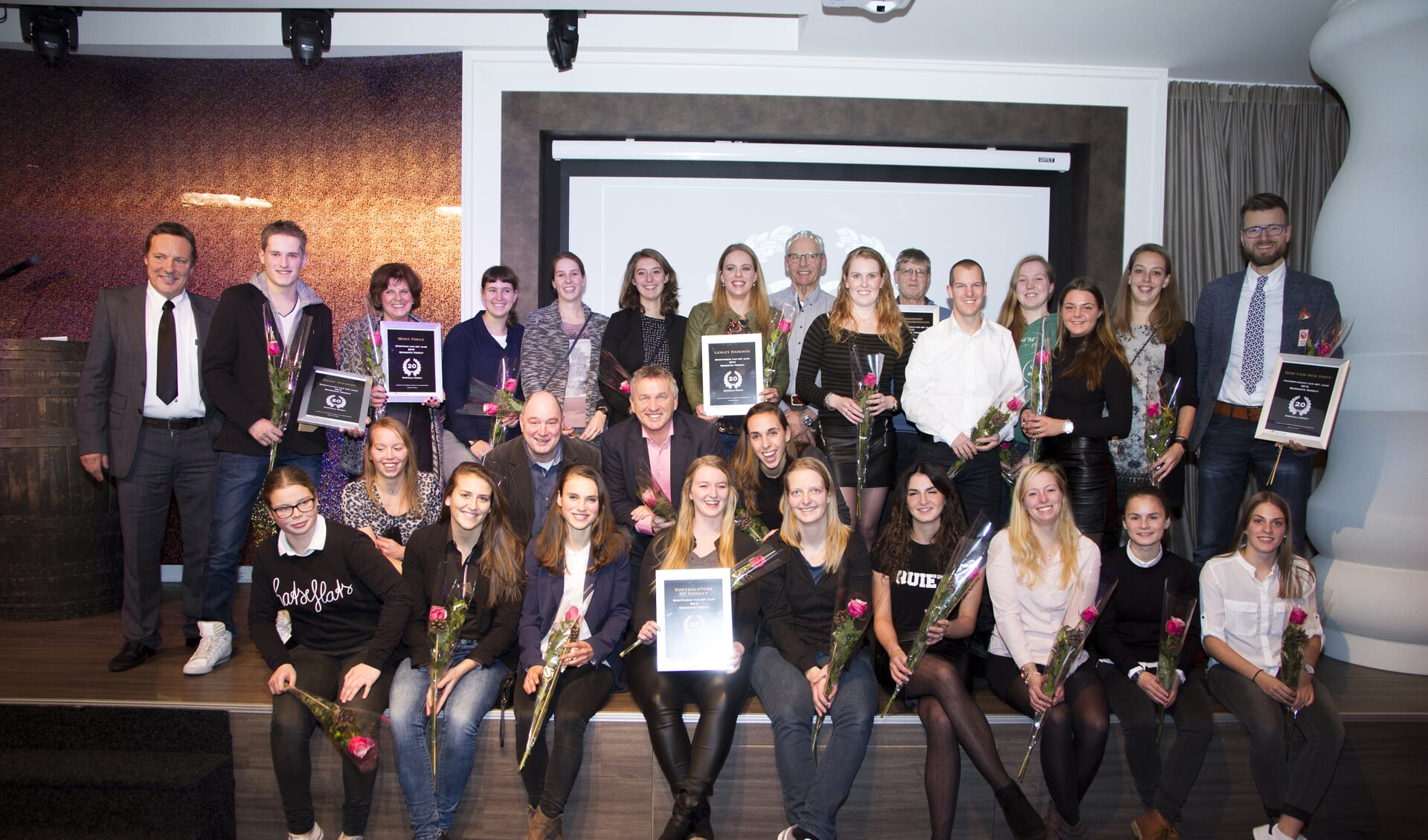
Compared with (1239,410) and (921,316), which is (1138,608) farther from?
(921,316)

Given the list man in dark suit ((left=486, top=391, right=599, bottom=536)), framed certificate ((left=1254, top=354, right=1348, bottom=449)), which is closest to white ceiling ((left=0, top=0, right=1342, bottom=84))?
framed certificate ((left=1254, top=354, right=1348, bottom=449))

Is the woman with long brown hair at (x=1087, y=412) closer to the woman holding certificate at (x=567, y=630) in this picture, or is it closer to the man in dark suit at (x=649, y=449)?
the man in dark suit at (x=649, y=449)

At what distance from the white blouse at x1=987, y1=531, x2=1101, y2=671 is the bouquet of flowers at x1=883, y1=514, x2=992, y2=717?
0.22m

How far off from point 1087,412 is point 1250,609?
0.98m

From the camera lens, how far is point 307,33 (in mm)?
4820

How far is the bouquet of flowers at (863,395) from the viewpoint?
379 centimetres

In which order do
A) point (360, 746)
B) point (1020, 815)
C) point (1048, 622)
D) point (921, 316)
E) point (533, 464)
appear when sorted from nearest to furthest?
1. point (360, 746)
2. point (1020, 815)
3. point (1048, 622)
4. point (533, 464)
5. point (921, 316)

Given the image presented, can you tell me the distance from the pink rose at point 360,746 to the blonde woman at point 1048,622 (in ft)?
7.13

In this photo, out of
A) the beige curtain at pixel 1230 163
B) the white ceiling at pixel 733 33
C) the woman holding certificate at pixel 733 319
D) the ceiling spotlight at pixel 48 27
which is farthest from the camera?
the beige curtain at pixel 1230 163

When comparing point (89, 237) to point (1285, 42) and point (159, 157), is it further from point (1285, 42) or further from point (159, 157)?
point (1285, 42)

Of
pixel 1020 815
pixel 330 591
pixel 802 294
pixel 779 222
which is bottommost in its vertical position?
pixel 1020 815

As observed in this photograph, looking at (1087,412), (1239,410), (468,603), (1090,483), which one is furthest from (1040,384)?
(468,603)

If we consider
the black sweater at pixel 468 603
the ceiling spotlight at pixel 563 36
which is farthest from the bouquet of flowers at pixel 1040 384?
the ceiling spotlight at pixel 563 36

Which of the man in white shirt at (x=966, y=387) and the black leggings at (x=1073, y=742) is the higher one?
the man in white shirt at (x=966, y=387)
